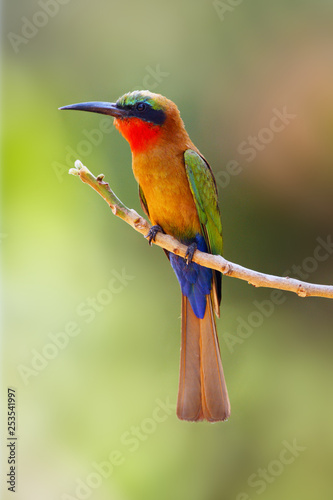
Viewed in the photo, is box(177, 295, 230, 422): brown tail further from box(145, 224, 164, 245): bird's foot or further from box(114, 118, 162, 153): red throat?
box(114, 118, 162, 153): red throat

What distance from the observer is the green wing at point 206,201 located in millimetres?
1943

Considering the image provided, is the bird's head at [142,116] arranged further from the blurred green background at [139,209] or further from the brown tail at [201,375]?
the brown tail at [201,375]

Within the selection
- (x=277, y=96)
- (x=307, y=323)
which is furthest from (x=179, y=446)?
(x=277, y=96)

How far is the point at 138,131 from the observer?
1.87 meters

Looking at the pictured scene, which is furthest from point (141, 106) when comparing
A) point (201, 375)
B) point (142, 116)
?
point (201, 375)

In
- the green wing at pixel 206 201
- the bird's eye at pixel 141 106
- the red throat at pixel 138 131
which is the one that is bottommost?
the green wing at pixel 206 201

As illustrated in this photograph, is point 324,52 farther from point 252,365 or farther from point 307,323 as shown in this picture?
point 252,365

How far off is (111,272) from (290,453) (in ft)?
3.70

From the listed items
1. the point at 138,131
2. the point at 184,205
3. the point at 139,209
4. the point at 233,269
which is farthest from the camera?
the point at 139,209

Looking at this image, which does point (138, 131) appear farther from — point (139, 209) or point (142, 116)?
point (139, 209)

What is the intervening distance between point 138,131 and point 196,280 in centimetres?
57

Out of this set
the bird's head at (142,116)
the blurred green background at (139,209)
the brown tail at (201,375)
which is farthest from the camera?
the blurred green background at (139,209)

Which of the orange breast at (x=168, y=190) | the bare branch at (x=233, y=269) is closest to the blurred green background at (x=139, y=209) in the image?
the orange breast at (x=168, y=190)

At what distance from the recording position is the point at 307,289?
4.82ft
